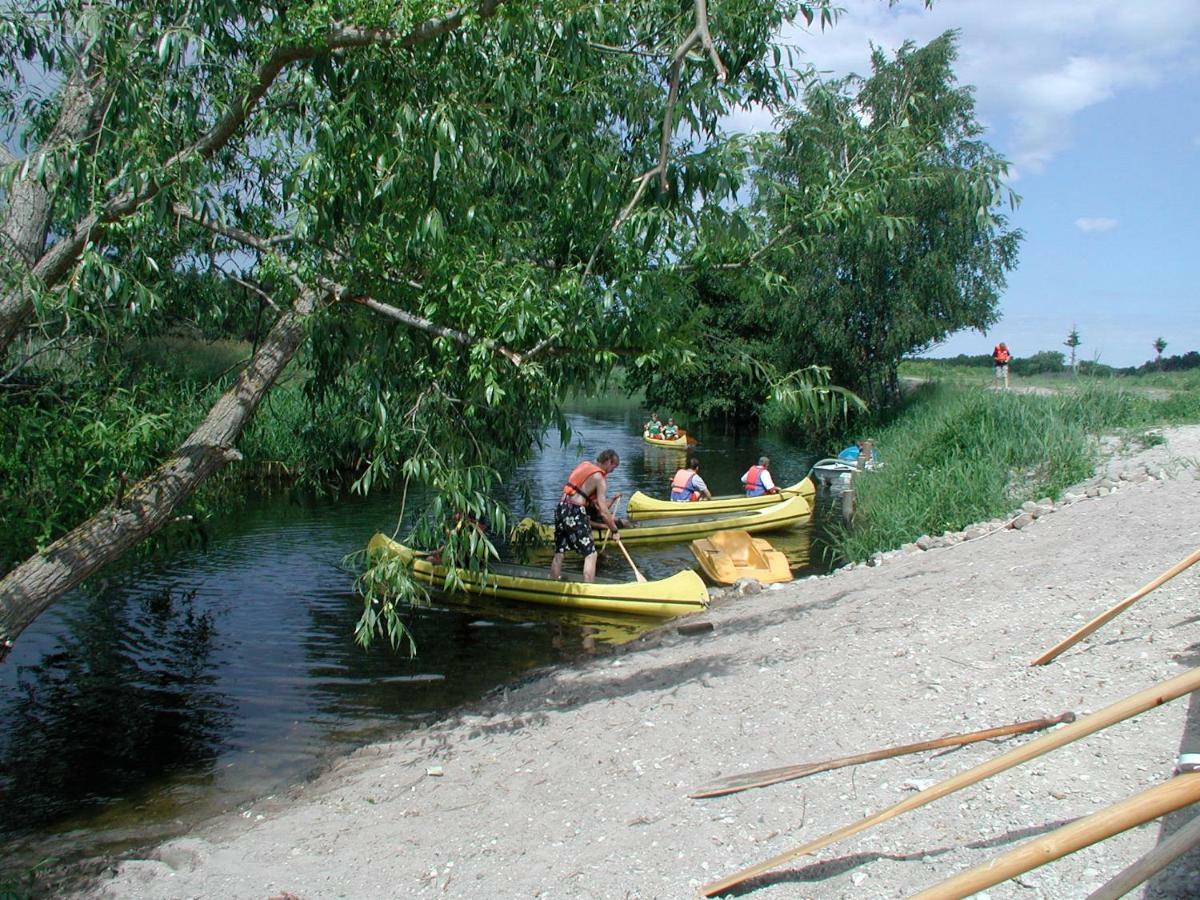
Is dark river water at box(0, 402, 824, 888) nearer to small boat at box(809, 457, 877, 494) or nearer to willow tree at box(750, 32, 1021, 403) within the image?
small boat at box(809, 457, 877, 494)

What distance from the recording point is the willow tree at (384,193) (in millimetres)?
5008

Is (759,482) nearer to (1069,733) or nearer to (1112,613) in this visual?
(1112,613)

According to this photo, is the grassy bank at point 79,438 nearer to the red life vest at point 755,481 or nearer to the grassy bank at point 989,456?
the grassy bank at point 989,456

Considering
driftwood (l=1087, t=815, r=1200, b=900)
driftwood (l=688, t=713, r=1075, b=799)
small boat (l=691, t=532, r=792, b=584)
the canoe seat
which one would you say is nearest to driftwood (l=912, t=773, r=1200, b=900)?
driftwood (l=1087, t=815, r=1200, b=900)

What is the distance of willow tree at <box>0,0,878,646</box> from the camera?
501cm

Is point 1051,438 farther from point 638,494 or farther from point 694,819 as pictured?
point 694,819

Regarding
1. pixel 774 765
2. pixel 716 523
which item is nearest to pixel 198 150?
pixel 774 765

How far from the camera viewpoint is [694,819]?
14.1ft

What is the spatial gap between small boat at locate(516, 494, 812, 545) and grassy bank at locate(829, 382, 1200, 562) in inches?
32.4

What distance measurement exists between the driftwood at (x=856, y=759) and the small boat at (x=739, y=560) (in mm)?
7002

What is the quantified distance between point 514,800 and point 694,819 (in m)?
1.28

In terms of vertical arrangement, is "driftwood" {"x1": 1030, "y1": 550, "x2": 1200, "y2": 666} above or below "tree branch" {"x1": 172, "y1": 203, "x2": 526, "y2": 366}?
below

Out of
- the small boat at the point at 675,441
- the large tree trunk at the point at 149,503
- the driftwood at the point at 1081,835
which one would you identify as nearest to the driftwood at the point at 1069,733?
the driftwood at the point at 1081,835

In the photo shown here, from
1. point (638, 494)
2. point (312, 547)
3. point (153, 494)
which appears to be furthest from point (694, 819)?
point (638, 494)
